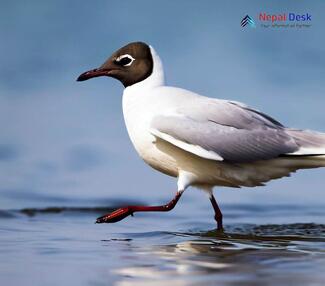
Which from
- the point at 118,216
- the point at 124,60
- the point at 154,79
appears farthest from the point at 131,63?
the point at 118,216

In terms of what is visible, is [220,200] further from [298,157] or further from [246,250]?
[246,250]

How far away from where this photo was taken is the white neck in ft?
25.2

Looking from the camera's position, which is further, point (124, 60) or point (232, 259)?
point (124, 60)

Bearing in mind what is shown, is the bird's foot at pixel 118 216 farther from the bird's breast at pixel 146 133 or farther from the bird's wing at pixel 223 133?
the bird's wing at pixel 223 133

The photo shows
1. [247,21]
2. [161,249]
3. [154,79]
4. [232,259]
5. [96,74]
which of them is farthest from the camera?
[247,21]

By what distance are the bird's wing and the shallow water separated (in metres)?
0.61

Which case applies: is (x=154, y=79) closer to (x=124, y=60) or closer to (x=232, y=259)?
(x=124, y=60)

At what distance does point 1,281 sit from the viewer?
5320mm

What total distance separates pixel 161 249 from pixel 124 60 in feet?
6.33

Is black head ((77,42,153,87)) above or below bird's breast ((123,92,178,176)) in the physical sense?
above

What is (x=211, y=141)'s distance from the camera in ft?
23.5

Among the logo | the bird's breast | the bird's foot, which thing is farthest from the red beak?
the logo

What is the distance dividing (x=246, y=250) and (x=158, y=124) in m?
1.22

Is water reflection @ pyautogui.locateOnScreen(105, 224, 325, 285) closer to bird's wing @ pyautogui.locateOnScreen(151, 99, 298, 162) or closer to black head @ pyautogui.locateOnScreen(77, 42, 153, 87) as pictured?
bird's wing @ pyautogui.locateOnScreen(151, 99, 298, 162)
